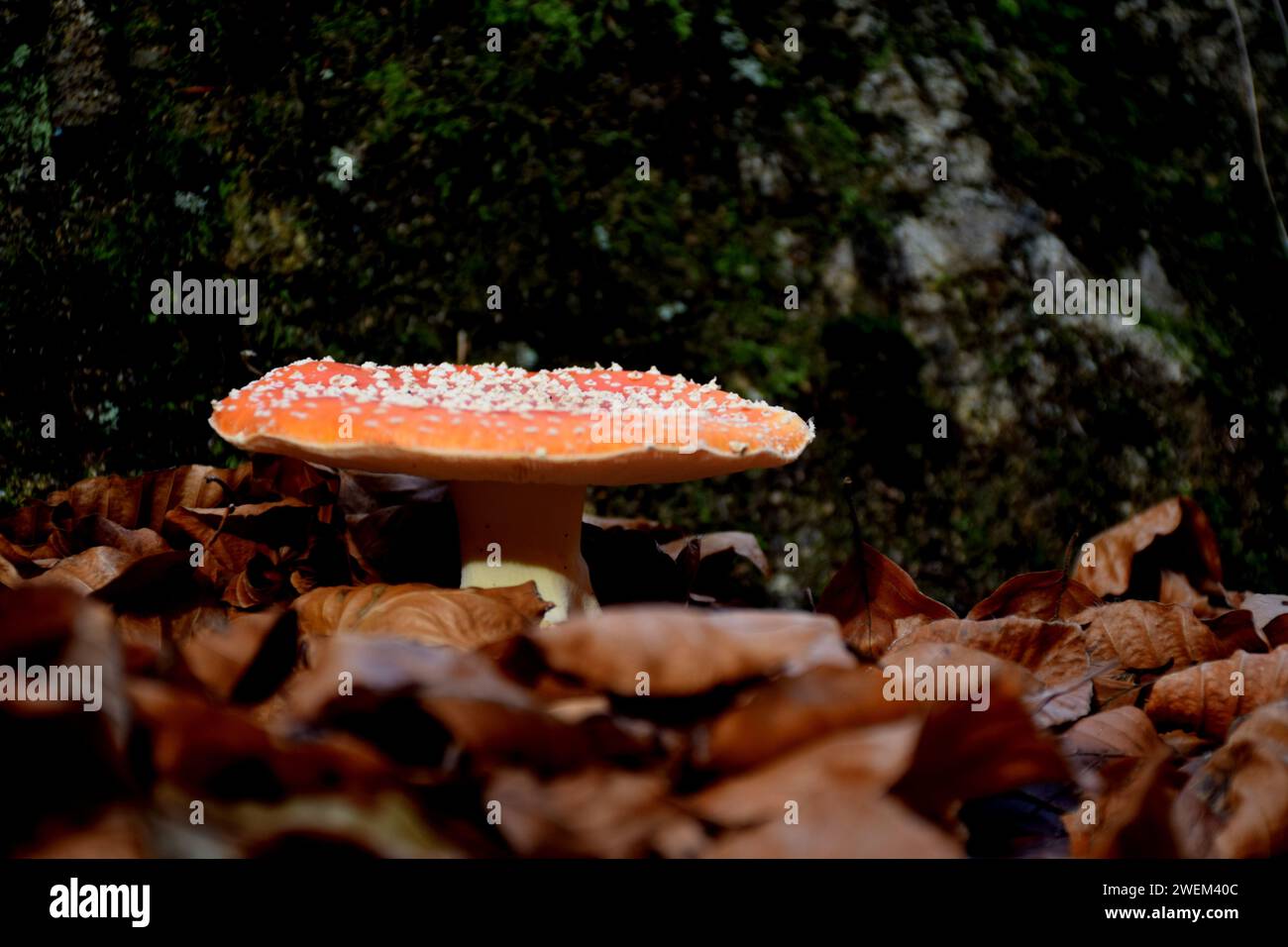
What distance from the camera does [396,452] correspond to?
67.5 inches

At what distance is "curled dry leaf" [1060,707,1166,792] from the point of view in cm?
150

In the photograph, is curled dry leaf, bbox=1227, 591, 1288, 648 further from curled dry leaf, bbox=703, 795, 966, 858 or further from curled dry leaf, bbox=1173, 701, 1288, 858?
curled dry leaf, bbox=703, 795, 966, 858

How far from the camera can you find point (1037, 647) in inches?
72.6

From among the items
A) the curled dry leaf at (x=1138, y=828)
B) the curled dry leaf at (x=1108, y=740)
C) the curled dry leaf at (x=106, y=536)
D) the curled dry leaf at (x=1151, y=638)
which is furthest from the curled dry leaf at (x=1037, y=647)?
the curled dry leaf at (x=106, y=536)

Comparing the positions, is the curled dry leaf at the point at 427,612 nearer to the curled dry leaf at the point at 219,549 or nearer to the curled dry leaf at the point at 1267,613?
the curled dry leaf at the point at 219,549

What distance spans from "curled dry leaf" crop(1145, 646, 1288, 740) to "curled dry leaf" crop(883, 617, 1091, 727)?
5.8 inches

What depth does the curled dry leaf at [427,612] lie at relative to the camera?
171 centimetres

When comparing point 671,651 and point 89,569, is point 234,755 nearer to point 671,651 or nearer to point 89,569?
point 671,651

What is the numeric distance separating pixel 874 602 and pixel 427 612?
0.95 metres

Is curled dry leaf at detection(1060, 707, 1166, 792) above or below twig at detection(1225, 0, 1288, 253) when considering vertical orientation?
below

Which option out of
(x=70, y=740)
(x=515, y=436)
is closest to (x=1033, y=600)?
(x=515, y=436)

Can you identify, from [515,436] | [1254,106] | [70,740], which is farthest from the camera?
[1254,106]

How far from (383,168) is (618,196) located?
0.68 metres

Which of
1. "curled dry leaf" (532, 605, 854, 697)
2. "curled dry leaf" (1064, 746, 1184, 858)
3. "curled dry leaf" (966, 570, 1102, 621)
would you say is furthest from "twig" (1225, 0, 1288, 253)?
"curled dry leaf" (532, 605, 854, 697)
